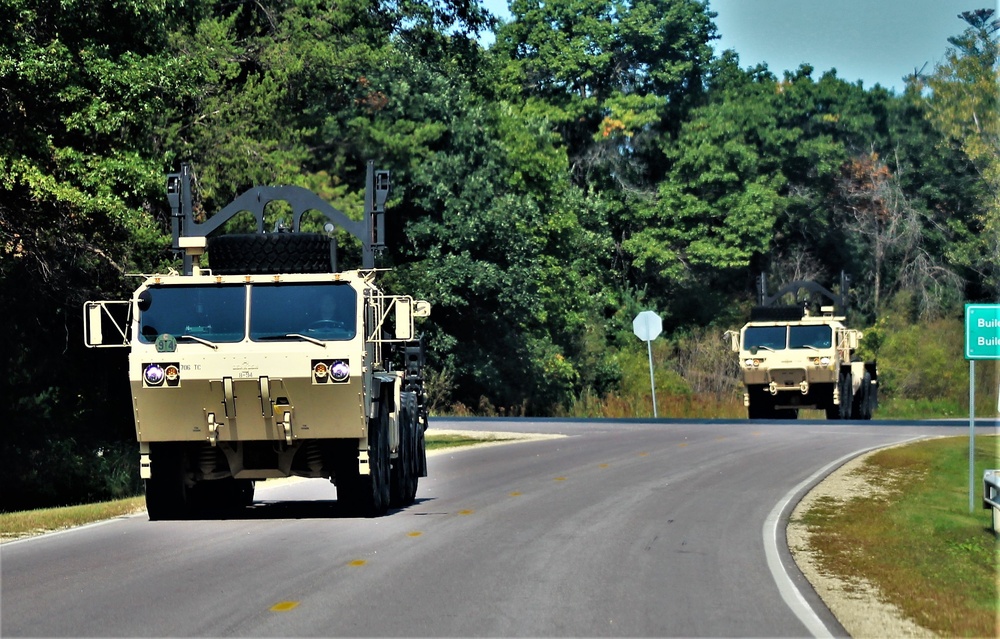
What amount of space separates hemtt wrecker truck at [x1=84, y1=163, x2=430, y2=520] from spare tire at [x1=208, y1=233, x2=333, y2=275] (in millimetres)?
12

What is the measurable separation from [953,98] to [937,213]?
8578 mm

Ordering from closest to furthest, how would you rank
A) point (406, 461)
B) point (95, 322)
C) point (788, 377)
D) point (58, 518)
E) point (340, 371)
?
point (340, 371) → point (95, 322) → point (58, 518) → point (406, 461) → point (788, 377)

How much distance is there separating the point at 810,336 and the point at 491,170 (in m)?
13.8

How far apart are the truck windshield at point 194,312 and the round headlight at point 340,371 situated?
3.66 feet

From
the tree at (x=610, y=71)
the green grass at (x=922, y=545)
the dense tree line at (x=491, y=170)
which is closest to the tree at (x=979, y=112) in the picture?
the dense tree line at (x=491, y=170)

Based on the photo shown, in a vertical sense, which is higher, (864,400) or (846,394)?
(846,394)

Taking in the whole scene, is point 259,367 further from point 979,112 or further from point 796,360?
point 979,112

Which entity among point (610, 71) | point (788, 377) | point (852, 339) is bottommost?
point (788, 377)

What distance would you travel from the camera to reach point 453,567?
14.0 metres

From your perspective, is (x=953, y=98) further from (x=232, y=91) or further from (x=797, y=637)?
(x=797, y=637)

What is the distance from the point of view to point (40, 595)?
12.4 meters

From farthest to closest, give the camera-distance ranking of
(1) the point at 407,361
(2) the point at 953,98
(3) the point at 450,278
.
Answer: (2) the point at 953,98 → (3) the point at 450,278 → (1) the point at 407,361

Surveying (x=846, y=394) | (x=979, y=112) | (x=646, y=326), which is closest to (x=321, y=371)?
(x=846, y=394)

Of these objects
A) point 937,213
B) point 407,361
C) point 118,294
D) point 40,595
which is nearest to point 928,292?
point 937,213
